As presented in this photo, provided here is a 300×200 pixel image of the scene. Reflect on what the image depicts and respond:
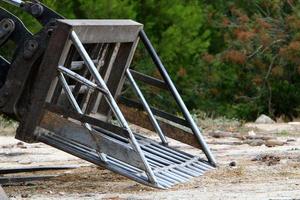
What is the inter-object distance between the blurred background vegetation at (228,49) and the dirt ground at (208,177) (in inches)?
581

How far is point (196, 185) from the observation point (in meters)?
9.79

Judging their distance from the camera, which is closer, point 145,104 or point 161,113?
point 145,104

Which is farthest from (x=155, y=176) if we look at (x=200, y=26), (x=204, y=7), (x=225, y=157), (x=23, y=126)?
(x=204, y=7)

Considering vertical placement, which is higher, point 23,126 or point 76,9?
point 23,126

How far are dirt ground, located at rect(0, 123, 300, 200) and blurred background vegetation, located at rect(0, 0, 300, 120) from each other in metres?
14.8

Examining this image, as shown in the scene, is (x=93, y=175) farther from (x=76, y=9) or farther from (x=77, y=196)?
(x=76, y=9)

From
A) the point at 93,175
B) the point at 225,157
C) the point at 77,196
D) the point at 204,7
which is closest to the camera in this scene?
the point at 77,196

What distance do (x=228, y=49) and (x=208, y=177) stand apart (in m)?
21.7

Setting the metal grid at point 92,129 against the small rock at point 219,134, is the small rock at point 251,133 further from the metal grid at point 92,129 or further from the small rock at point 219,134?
the metal grid at point 92,129

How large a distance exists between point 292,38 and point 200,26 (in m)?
4.54

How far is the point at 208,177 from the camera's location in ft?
34.3

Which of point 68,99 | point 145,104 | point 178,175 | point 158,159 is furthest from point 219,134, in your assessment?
point 68,99

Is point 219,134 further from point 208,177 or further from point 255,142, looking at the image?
point 208,177

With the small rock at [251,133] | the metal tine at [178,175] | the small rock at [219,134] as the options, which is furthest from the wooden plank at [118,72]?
the small rock at [251,133]
